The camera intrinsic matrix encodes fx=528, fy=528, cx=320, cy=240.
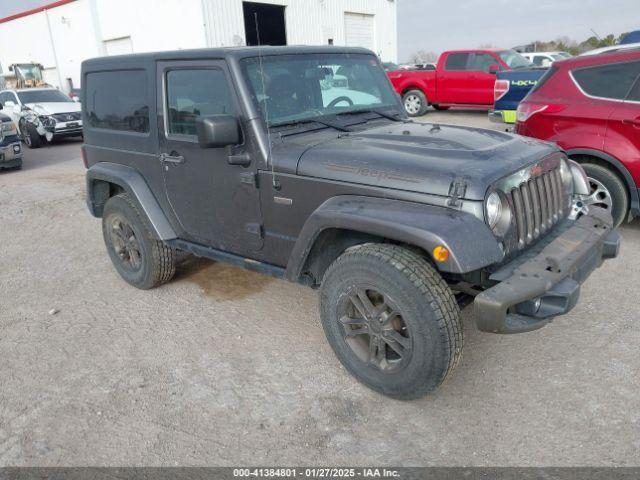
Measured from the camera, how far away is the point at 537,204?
307 centimetres

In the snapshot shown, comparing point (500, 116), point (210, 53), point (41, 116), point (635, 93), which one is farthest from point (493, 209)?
point (41, 116)

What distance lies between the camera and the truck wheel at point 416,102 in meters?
15.5

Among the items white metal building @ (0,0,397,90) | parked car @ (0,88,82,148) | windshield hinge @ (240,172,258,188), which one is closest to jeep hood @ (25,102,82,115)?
parked car @ (0,88,82,148)

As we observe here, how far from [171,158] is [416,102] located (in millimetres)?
12894

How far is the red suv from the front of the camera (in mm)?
4797

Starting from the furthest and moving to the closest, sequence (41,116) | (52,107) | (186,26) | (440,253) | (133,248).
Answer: (186,26)
(52,107)
(41,116)
(133,248)
(440,253)

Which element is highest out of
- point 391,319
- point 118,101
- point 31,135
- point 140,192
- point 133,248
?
point 118,101

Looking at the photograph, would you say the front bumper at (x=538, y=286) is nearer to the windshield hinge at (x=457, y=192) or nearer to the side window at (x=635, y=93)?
the windshield hinge at (x=457, y=192)

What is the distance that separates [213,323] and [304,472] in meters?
1.72

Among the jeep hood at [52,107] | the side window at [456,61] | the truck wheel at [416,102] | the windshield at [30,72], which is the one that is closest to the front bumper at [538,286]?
the side window at [456,61]

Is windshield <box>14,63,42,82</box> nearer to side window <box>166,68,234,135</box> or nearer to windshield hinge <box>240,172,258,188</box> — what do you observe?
side window <box>166,68,234,135</box>

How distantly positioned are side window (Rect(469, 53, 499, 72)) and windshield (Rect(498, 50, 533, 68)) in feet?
1.00

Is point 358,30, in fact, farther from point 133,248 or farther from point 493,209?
point 493,209

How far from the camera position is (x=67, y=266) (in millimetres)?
5379
